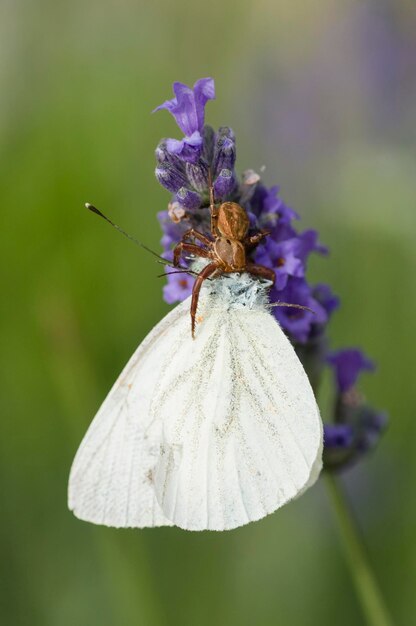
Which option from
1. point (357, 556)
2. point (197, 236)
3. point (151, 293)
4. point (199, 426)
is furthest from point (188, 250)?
point (151, 293)

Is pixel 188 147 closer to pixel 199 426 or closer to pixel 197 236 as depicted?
pixel 197 236

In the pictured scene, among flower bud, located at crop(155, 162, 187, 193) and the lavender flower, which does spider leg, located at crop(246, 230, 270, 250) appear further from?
flower bud, located at crop(155, 162, 187, 193)

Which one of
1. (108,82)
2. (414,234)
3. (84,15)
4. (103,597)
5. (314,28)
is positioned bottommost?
(103,597)

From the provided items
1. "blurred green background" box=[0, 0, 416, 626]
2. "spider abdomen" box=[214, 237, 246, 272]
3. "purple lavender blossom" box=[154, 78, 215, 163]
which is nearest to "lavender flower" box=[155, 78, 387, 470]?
"purple lavender blossom" box=[154, 78, 215, 163]

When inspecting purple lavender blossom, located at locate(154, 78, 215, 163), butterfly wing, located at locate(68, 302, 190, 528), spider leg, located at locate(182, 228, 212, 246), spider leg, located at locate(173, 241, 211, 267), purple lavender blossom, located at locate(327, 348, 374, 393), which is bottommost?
butterfly wing, located at locate(68, 302, 190, 528)

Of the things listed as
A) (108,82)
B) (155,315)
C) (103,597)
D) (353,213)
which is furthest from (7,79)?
(103,597)

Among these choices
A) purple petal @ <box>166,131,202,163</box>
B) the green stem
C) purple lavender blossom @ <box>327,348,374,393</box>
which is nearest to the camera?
purple petal @ <box>166,131,202,163</box>

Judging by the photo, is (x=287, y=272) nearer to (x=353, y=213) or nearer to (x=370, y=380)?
(x=353, y=213)

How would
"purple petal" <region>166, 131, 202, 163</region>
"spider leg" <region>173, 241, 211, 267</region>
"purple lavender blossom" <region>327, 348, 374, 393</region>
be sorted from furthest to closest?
1. "purple lavender blossom" <region>327, 348, 374, 393</region>
2. "spider leg" <region>173, 241, 211, 267</region>
3. "purple petal" <region>166, 131, 202, 163</region>
